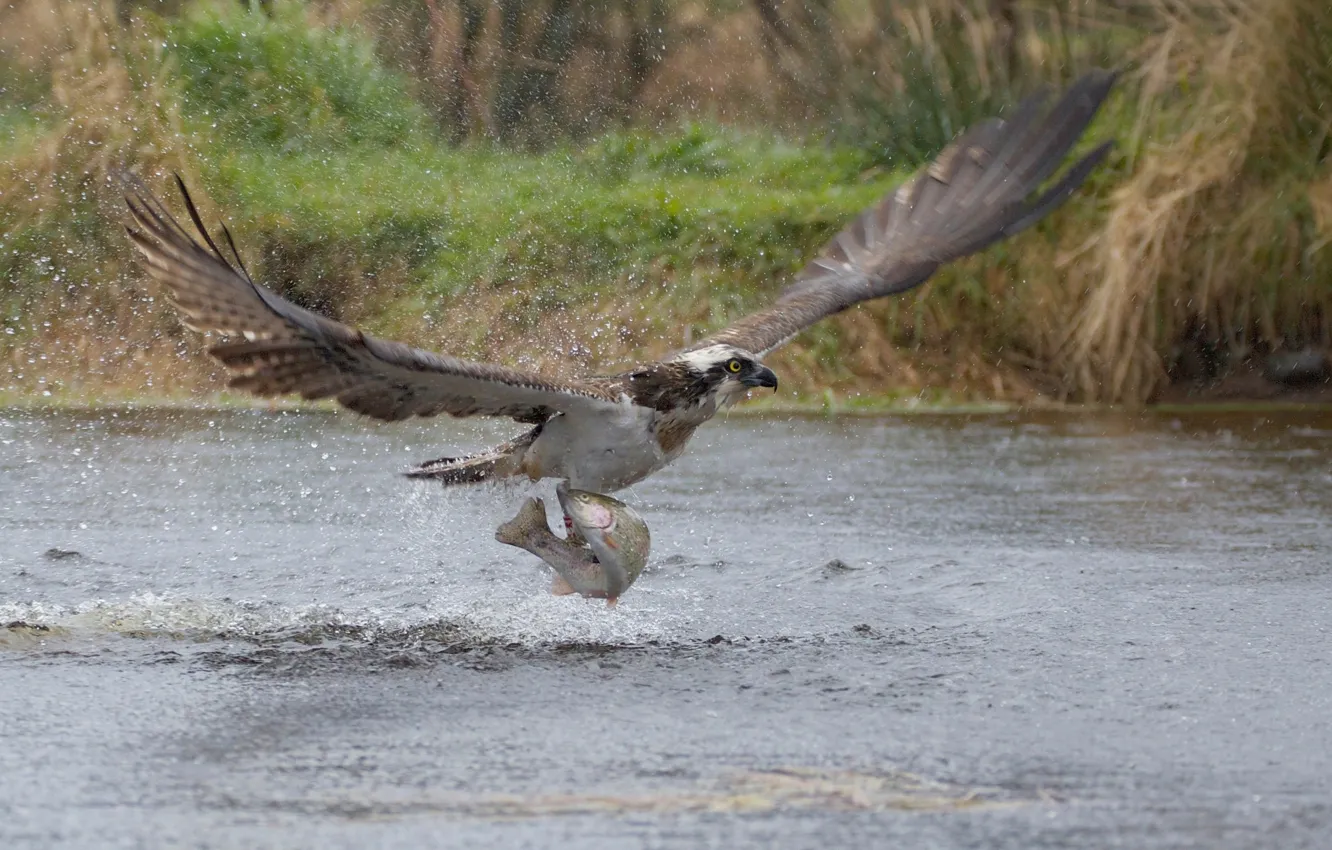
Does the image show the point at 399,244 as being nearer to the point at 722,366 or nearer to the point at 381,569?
the point at 381,569

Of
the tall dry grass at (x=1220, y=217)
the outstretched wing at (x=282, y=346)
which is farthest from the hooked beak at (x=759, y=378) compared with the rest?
the tall dry grass at (x=1220, y=217)

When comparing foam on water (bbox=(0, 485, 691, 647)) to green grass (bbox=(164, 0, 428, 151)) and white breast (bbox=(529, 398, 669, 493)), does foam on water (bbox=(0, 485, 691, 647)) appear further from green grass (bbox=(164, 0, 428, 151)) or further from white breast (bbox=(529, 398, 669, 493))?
green grass (bbox=(164, 0, 428, 151))

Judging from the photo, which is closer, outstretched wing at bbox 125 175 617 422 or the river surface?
the river surface

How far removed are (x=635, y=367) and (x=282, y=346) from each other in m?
1.93

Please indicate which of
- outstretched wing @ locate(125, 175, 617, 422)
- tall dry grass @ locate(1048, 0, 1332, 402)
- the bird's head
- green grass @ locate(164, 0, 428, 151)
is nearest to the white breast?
the bird's head

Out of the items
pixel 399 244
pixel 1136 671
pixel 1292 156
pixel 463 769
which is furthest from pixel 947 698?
pixel 399 244

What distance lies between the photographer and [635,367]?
290 inches

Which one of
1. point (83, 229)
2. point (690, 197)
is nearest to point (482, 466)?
point (83, 229)

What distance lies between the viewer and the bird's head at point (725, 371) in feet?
22.2

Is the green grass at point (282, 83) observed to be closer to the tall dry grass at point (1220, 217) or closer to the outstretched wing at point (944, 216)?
the tall dry grass at point (1220, 217)

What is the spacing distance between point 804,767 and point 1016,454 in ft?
20.0

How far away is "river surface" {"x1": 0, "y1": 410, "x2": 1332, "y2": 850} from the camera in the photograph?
4500 millimetres

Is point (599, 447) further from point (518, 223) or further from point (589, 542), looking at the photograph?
point (518, 223)

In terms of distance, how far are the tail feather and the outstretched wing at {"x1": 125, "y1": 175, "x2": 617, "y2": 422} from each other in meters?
0.76
